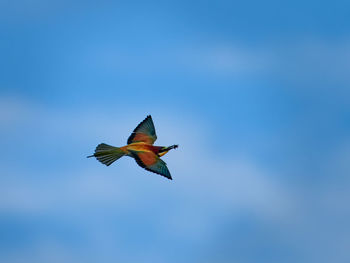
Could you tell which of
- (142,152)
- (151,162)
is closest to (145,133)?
(142,152)

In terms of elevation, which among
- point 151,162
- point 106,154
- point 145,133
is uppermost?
point 145,133

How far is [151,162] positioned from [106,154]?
190 centimetres

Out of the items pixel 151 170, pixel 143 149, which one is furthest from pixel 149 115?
pixel 151 170

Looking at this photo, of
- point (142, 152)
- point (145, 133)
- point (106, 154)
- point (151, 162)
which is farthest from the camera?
point (145, 133)

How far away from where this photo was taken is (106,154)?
2931 cm

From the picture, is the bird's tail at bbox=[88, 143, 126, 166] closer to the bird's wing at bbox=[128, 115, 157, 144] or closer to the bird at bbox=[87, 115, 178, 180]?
the bird at bbox=[87, 115, 178, 180]

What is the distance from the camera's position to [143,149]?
30.8 metres

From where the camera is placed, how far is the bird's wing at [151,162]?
2883cm

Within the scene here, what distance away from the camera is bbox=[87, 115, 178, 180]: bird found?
2914cm

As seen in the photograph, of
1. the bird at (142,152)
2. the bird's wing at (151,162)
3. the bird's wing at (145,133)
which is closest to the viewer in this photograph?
the bird's wing at (151,162)

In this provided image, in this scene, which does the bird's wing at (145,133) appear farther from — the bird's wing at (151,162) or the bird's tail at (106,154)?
the bird's tail at (106,154)

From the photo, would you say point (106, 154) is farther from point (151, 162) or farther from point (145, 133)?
point (145, 133)

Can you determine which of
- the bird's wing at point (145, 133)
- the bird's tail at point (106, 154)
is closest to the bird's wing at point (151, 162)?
the bird's tail at point (106, 154)

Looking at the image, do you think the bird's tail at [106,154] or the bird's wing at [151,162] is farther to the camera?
the bird's tail at [106,154]
